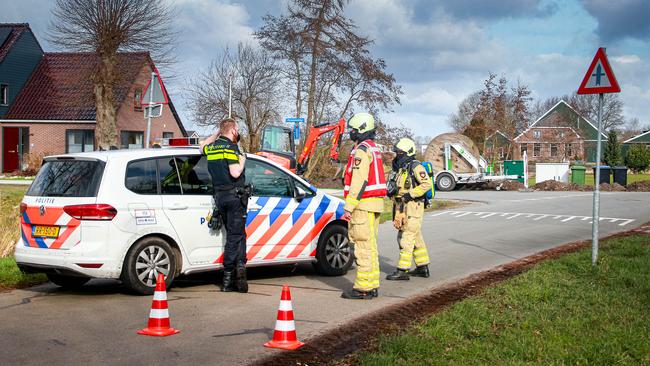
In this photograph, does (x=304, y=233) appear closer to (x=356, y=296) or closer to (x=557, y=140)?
(x=356, y=296)

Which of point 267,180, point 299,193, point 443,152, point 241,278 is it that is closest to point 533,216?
point 299,193

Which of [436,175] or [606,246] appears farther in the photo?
[436,175]

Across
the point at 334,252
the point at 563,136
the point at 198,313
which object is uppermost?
the point at 563,136

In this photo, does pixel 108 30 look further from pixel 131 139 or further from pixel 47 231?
pixel 47 231

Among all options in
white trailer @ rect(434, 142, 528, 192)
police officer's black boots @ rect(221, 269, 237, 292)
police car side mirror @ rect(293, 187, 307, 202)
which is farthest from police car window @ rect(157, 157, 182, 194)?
white trailer @ rect(434, 142, 528, 192)

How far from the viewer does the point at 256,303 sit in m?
7.82

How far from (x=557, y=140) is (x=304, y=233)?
60778 mm

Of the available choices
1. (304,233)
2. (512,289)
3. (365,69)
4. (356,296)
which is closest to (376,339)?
(356,296)

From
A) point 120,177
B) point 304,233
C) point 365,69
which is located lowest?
point 304,233

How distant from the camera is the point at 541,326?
21.3ft

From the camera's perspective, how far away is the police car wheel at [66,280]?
28.3ft

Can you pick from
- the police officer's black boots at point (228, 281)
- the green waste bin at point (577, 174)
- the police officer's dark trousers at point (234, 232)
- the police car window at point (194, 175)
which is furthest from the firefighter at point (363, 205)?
the green waste bin at point (577, 174)

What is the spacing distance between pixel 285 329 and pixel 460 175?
3066 centimetres

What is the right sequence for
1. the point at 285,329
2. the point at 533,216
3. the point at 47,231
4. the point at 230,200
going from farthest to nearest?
the point at 533,216 < the point at 230,200 < the point at 47,231 < the point at 285,329
